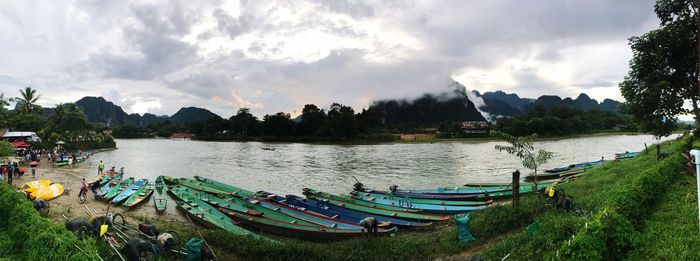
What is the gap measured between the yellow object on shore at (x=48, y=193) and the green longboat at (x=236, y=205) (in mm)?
6637

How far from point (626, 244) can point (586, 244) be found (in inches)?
66.3

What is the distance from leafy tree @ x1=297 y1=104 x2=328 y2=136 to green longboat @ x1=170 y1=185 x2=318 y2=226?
78.0 metres

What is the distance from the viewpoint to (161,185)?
78.7 feet

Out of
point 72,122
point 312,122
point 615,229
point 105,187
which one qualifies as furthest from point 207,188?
point 312,122

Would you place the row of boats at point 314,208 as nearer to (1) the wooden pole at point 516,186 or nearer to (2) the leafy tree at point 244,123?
(1) the wooden pole at point 516,186

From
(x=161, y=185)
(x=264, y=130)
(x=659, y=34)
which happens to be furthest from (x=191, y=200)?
(x=264, y=130)

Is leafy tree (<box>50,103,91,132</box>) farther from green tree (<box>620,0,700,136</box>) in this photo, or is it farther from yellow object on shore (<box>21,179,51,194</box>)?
green tree (<box>620,0,700,136</box>)

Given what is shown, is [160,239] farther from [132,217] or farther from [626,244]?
[626,244]

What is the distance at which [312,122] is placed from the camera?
108 meters

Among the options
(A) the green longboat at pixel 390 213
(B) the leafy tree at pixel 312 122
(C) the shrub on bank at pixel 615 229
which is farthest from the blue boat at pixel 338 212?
(B) the leafy tree at pixel 312 122

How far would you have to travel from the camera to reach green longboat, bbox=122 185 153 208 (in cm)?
2220

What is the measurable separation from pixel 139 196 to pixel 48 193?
4933 mm

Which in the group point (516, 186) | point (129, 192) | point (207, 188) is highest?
point (516, 186)

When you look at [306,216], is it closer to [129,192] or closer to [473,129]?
[129,192]
